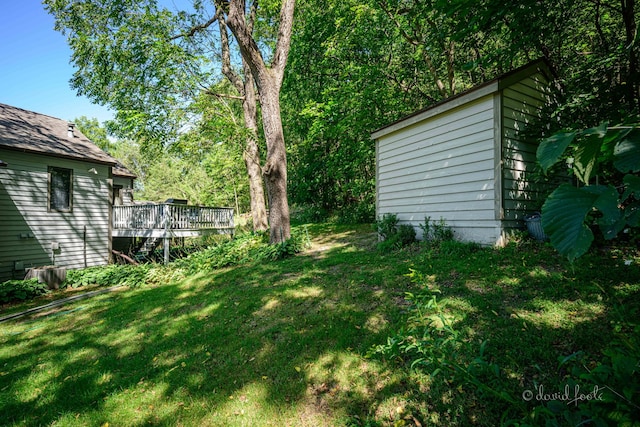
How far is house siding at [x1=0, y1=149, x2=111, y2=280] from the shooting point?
354 inches

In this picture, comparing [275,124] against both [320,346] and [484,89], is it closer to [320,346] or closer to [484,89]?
[484,89]

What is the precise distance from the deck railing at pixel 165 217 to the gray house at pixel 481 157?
8.81m

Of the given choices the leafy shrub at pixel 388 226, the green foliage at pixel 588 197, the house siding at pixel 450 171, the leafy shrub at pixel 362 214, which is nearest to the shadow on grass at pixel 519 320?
the green foliage at pixel 588 197

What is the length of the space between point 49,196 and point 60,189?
0.51 meters

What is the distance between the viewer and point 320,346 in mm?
3117

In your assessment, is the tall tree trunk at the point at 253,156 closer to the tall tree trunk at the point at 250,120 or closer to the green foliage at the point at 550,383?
the tall tree trunk at the point at 250,120

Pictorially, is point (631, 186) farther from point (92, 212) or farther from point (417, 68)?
point (92, 212)

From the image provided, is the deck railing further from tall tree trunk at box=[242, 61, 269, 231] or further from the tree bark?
the tree bark

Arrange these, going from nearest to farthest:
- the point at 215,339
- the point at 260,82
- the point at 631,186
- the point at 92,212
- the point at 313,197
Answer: the point at 631,186 < the point at 215,339 < the point at 260,82 < the point at 92,212 < the point at 313,197

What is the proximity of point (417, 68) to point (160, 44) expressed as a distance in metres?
9.86

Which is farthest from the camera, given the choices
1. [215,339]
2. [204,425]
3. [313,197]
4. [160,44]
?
[313,197]

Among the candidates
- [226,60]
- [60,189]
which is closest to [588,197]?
[60,189]

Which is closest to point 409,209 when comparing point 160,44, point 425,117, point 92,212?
point 425,117

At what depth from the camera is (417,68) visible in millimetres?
11555
